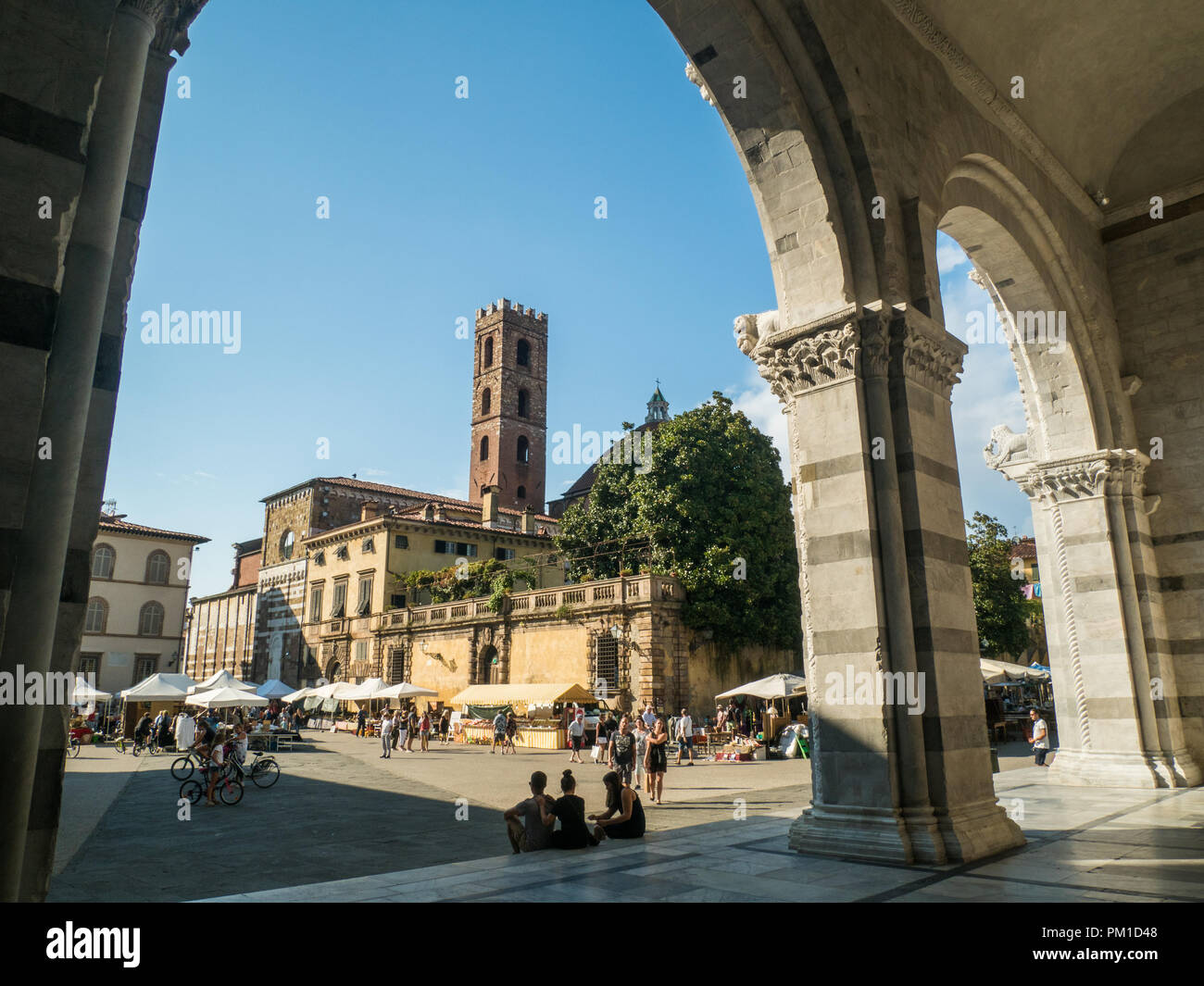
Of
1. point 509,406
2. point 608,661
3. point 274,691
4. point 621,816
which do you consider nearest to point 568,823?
point 621,816

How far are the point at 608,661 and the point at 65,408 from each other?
2651 cm

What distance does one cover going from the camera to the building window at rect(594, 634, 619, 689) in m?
28.4

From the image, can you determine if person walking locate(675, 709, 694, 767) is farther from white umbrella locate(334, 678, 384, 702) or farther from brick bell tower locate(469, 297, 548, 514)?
brick bell tower locate(469, 297, 548, 514)

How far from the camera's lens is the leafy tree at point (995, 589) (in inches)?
1278

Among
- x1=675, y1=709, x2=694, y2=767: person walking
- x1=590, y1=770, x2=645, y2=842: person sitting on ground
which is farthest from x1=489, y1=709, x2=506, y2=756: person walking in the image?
x1=590, y1=770, x2=645, y2=842: person sitting on ground

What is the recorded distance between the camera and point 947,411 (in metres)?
7.64

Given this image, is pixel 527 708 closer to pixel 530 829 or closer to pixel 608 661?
pixel 608 661

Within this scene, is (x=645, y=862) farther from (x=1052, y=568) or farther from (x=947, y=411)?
(x=1052, y=568)

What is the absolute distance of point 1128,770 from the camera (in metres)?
10.3

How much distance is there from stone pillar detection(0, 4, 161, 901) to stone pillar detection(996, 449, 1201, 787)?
1180 centimetres

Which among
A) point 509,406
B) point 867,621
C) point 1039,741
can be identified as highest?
point 509,406

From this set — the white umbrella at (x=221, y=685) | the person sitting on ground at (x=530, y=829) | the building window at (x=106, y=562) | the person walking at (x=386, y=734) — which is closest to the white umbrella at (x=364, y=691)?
the white umbrella at (x=221, y=685)
